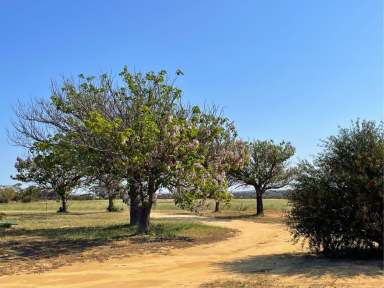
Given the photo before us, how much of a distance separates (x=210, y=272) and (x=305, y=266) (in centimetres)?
225

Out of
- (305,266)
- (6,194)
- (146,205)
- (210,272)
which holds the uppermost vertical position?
(6,194)

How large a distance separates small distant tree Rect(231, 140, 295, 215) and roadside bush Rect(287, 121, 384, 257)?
26562mm

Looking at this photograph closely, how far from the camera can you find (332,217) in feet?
43.9

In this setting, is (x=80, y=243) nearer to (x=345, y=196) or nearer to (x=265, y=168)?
(x=345, y=196)

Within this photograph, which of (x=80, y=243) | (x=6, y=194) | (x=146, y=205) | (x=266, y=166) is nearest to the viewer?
(x=80, y=243)

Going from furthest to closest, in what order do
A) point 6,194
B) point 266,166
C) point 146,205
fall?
1. point 6,194
2. point 266,166
3. point 146,205

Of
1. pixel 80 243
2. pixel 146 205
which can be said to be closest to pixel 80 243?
pixel 80 243

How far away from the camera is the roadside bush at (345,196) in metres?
12.8

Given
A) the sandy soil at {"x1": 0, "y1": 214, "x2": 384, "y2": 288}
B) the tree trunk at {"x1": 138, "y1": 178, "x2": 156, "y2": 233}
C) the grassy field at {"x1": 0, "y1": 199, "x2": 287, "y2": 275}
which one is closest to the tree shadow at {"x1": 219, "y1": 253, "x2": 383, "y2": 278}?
the sandy soil at {"x1": 0, "y1": 214, "x2": 384, "y2": 288}

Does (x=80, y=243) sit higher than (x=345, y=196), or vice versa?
(x=345, y=196)

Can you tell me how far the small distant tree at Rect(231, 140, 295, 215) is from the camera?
4119 centimetres

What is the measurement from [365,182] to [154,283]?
5.48 m

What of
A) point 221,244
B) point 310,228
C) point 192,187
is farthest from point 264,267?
point 192,187

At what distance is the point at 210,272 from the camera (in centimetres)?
1267
